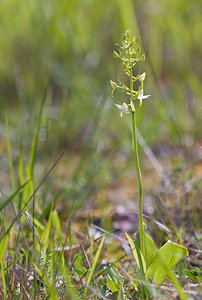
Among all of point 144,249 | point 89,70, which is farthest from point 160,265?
point 89,70

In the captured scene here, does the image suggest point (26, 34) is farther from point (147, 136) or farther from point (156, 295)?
point (156, 295)

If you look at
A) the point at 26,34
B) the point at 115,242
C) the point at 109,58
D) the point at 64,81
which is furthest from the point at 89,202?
the point at 26,34

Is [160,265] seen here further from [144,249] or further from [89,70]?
[89,70]

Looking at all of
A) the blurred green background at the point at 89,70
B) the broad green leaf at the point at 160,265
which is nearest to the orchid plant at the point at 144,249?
the broad green leaf at the point at 160,265

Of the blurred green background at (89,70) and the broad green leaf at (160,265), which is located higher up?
the blurred green background at (89,70)

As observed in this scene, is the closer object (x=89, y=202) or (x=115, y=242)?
(x=115, y=242)

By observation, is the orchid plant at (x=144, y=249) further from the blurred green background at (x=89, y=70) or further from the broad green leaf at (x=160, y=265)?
the blurred green background at (x=89, y=70)

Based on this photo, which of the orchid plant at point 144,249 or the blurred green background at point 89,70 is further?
the blurred green background at point 89,70

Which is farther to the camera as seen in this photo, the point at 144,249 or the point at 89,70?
the point at 89,70
